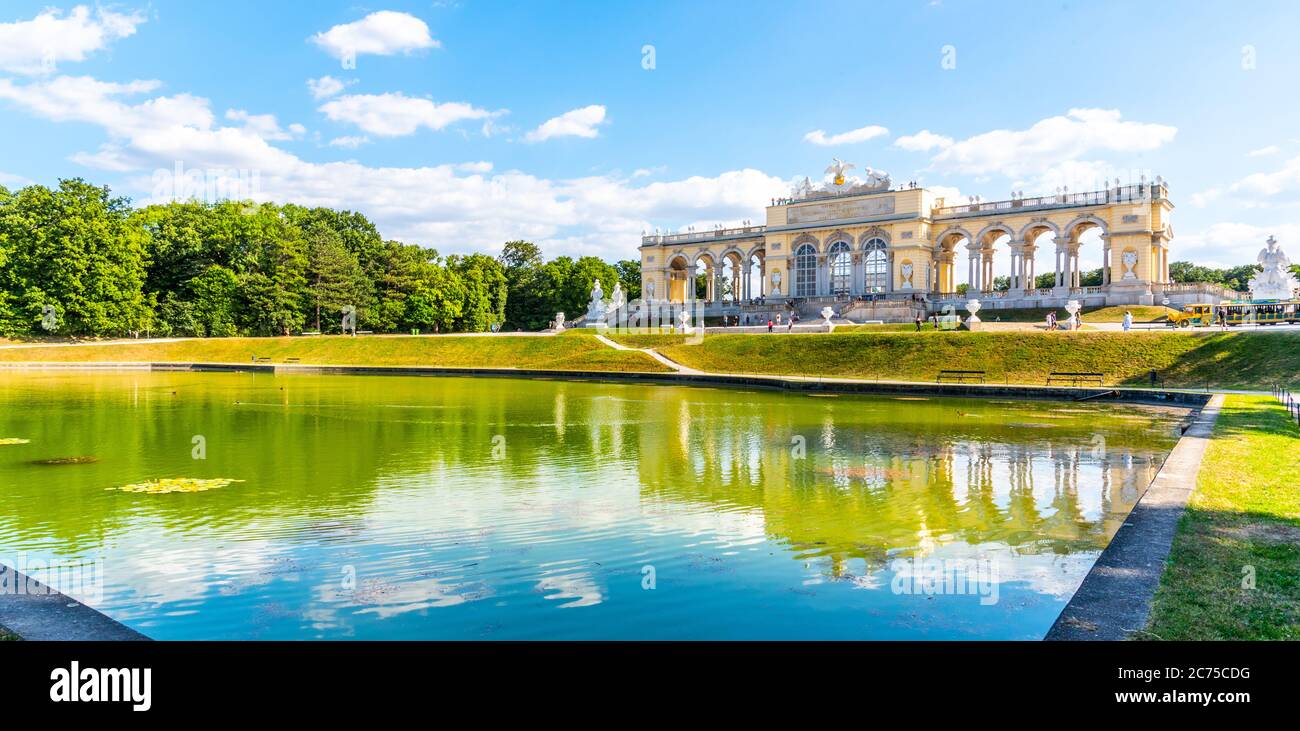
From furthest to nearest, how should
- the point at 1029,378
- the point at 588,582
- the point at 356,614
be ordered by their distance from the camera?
the point at 1029,378 < the point at 588,582 < the point at 356,614

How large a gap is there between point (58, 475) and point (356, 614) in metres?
9.47

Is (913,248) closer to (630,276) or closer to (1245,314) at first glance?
(1245,314)

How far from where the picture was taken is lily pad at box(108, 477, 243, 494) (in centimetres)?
1199

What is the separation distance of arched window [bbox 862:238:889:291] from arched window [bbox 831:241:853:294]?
4.62 ft

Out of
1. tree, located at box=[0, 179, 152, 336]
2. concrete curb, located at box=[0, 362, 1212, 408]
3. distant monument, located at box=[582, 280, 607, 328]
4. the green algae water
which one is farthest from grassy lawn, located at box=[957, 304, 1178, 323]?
tree, located at box=[0, 179, 152, 336]

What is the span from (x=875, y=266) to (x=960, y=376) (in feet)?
113

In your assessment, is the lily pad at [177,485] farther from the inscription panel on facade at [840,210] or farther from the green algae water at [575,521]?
the inscription panel on facade at [840,210]

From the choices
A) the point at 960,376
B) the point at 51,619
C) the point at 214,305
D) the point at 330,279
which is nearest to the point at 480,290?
the point at 330,279

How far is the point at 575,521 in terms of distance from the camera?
405 inches

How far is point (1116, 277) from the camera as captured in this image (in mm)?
53469

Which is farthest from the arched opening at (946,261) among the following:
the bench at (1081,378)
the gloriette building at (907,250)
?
the bench at (1081,378)
